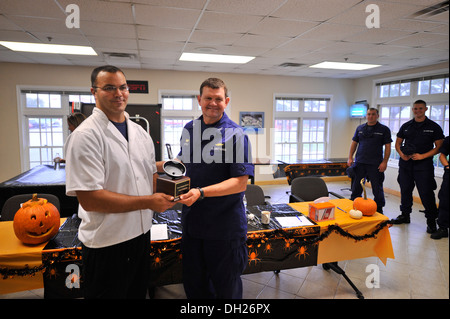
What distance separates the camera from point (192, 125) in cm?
183

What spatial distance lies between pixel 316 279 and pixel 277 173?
333cm

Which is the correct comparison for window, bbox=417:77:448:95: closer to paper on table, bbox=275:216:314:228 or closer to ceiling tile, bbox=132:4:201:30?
paper on table, bbox=275:216:314:228

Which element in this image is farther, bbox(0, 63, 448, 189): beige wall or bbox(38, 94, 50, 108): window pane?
bbox(38, 94, 50, 108): window pane

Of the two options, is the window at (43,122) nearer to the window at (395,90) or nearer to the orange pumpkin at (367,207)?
the orange pumpkin at (367,207)

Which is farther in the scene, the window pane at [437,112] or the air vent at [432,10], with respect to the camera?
the window pane at [437,112]

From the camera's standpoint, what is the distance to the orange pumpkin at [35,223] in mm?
1903

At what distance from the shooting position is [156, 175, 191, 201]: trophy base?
1.49 meters

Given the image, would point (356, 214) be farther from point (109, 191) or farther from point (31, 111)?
point (31, 111)

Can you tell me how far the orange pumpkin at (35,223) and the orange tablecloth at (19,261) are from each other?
0.07 meters

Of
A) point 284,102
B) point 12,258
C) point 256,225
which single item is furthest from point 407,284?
point 284,102

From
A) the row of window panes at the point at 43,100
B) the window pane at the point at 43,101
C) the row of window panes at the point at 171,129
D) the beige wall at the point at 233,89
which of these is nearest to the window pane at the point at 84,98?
the beige wall at the point at 233,89

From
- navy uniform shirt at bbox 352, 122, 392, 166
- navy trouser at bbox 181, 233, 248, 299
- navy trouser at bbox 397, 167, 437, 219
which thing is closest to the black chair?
navy uniform shirt at bbox 352, 122, 392, 166

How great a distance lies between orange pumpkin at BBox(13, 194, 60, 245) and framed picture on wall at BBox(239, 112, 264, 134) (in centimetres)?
558
